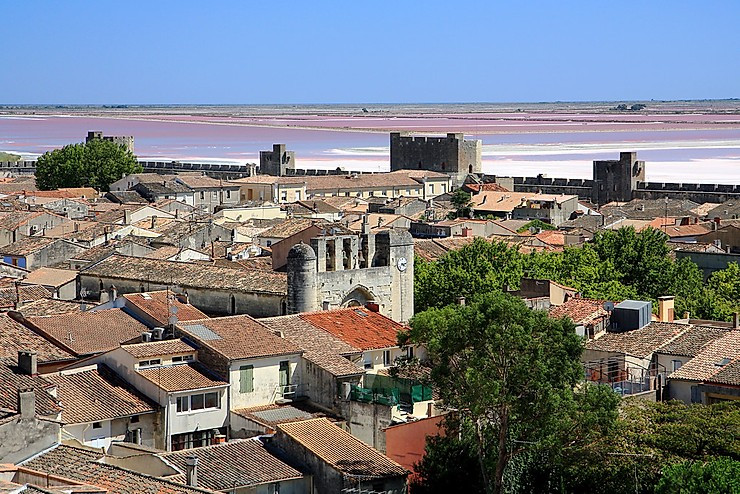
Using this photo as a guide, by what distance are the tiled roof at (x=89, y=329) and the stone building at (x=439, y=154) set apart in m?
70.4

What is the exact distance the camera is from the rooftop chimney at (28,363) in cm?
2327

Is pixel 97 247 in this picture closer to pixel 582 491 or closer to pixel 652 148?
pixel 582 491

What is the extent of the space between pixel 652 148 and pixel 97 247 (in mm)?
117424

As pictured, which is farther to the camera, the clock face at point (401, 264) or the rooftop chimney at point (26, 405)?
the clock face at point (401, 264)

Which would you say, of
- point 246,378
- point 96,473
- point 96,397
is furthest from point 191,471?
point 246,378

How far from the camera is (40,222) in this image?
5397cm

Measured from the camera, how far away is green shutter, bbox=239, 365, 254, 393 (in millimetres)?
24281

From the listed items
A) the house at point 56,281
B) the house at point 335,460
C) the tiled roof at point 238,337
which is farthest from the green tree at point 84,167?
the house at point 335,460

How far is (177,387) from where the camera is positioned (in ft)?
76.6

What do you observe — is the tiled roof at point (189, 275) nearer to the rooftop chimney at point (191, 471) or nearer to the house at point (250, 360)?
the house at point (250, 360)

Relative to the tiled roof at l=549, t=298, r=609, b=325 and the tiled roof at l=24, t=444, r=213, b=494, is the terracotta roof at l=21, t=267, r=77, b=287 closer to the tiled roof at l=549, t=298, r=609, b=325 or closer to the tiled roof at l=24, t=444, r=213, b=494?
the tiled roof at l=549, t=298, r=609, b=325

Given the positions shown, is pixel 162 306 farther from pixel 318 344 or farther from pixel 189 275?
pixel 318 344

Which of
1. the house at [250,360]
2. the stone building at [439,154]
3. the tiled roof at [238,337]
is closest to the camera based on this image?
the house at [250,360]

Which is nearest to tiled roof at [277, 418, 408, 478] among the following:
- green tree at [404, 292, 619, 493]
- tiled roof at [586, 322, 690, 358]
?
green tree at [404, 292, 619, 493]
